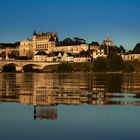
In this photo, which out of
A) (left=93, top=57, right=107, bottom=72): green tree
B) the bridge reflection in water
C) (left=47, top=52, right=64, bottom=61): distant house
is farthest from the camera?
(left=47, top=52, right=64, bottom=61): distant house

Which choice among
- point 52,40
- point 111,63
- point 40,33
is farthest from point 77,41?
point 111,63

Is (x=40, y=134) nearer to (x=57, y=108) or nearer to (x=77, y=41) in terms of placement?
(x=57, y=108)

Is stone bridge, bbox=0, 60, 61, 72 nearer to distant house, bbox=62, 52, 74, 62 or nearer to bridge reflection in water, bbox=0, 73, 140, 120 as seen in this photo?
distant house, bbox=62, 52, 74, 62

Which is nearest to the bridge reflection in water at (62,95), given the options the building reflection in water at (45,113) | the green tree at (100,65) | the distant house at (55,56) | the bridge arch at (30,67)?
the building reflection in water at (45,113)

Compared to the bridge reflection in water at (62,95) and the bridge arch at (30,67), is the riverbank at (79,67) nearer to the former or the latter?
the bridge arch at (30,67)

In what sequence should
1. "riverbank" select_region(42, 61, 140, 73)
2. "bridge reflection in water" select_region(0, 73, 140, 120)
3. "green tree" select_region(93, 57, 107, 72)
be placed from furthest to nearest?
1. "riverbank" select_region(42, 61, 140, 73)
2. "green tree" select_region(93, 57, 107, 72)
3. "bridge reflection in water" select_region(0, 73, 140, 120)

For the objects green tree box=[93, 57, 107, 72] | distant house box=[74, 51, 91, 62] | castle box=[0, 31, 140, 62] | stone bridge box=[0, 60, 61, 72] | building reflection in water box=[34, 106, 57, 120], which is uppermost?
castle box=[0, 31, 140, 62]

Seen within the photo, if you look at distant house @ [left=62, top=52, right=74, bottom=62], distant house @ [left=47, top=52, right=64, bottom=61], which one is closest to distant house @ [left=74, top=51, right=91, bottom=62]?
distant house @ [left=62, top=52, right=74, bottom=62]

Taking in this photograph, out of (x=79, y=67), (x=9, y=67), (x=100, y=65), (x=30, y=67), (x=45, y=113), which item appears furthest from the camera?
(x=30, y=67)

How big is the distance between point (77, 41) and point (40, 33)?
20.3m

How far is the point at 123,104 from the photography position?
14.0 metres

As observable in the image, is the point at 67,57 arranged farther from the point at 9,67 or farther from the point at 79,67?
the point at 79,67

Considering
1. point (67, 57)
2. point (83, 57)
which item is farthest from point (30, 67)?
point (83, 57)

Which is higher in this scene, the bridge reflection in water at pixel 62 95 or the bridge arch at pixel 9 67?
the bridge arch at pixel 9 67
